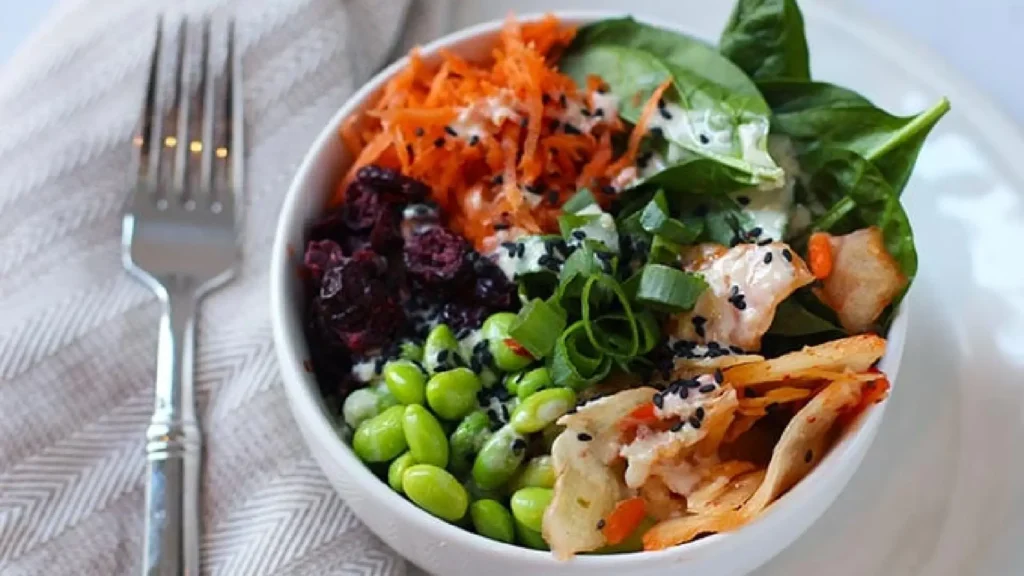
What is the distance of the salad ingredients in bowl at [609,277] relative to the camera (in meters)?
1.71

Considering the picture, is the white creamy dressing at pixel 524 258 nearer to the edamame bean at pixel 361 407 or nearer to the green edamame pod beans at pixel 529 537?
the edamame bean at pixel 361 407

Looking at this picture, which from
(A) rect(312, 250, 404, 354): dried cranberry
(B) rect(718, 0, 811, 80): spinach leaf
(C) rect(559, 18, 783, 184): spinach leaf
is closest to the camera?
(A) rect(312, 250, 404, 354): dried cranberry

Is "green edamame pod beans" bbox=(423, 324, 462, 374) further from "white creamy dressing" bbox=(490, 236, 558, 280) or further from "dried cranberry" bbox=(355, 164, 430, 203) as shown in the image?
"dried cranberry" bbox=(355, 164, 430, 203)

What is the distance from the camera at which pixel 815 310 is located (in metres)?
1.89

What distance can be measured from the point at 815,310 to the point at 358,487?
743 mm

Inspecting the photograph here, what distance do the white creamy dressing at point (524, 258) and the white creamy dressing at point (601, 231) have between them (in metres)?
0.05

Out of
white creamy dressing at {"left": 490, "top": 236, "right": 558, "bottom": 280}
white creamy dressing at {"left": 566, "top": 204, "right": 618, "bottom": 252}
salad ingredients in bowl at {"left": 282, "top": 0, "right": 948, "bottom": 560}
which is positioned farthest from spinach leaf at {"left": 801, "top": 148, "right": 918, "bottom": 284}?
white creamy dressing at {"left": 490, "top": 236, "right": 558, "bottom": 280}

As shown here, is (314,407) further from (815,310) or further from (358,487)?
(815,310)

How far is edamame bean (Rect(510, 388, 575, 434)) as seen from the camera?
1.75 meters

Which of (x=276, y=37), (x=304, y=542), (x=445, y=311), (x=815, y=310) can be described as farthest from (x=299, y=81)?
(x=815, y=310)

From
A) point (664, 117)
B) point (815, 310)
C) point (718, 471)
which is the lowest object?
point (718, 471)

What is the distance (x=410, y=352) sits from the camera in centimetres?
191

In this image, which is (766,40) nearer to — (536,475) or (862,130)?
(862,130)

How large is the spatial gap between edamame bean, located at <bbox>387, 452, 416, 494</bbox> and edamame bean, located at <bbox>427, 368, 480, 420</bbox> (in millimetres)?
88
